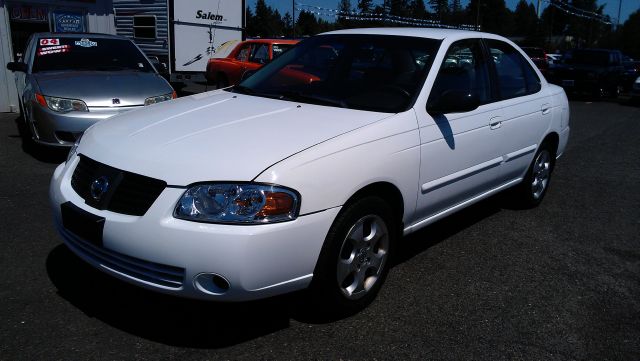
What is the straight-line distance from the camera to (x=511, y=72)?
461cm

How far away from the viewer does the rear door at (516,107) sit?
4.28m

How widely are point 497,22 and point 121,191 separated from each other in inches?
4003

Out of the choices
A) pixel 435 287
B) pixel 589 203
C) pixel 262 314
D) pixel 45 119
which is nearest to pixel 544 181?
pixel 589 203

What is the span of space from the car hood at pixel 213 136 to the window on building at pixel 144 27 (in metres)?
11.9

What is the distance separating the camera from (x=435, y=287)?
11.4 feet

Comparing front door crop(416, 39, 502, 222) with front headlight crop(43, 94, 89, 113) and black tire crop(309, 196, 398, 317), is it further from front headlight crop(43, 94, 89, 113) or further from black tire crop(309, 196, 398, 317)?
front headlight crop(43, 94, 89, 113)

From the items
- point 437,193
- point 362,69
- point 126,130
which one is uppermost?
point 362,69

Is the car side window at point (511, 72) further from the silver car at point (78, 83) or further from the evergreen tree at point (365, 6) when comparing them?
the evergreen tree at point (365, 6)

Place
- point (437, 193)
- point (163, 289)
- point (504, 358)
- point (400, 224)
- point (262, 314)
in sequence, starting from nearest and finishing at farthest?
point (163, 289)
point (504, 358)
point (262, 314)
point (400, 224)
point (437, 193)

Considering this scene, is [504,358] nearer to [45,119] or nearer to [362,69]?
[362,69]

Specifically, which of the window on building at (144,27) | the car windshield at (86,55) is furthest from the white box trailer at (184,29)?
the car windshield at (86,55)

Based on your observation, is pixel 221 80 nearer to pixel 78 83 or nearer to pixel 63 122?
pixel 78 83

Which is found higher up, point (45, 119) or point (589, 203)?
point (45, 119)

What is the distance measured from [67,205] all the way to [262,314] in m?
1.21
